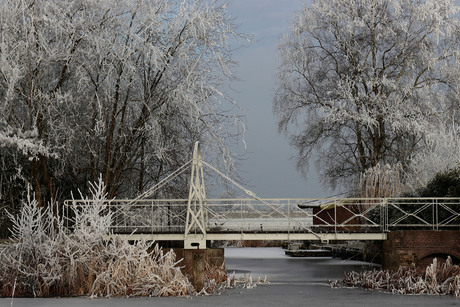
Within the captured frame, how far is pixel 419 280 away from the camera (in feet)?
61.9

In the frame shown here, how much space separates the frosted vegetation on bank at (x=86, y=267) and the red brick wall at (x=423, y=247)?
607 cm

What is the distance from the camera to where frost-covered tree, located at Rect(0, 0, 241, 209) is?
22.8 metres

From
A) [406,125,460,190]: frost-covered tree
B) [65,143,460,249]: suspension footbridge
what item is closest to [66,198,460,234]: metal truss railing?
[65,143,460,249]: suspension footbridge

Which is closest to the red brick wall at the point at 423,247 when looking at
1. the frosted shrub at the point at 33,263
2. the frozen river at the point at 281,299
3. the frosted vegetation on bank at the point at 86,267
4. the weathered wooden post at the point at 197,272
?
the frozen river at the point at 281,299

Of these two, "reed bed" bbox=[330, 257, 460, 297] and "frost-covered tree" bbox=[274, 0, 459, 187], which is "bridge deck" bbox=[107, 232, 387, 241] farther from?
"frost-covered tree" bbox=[274, 0, 459, 187]

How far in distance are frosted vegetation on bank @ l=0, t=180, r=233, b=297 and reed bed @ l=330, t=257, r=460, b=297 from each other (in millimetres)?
5386

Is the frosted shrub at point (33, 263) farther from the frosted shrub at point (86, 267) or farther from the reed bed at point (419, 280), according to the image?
the reed bed at point (419, 280)

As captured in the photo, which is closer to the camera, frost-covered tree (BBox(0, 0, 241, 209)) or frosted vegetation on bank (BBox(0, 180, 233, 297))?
frosted vegetation on bank (BBox(0, 180, 233, 297))

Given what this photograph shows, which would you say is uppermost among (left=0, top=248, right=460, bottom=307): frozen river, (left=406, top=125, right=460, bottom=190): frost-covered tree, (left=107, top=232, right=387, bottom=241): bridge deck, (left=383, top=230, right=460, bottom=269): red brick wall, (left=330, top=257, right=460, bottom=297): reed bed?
(left=406, top=125, right=460, bottom=190): frost-covered tree

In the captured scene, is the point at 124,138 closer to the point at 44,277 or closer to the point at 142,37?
the point at 142,37

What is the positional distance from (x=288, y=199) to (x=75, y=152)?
745 cm

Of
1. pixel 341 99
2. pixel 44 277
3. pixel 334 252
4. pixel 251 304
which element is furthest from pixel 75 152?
pixel 334 252

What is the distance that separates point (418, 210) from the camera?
70.8 feet

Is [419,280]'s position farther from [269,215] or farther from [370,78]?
[370,78]
